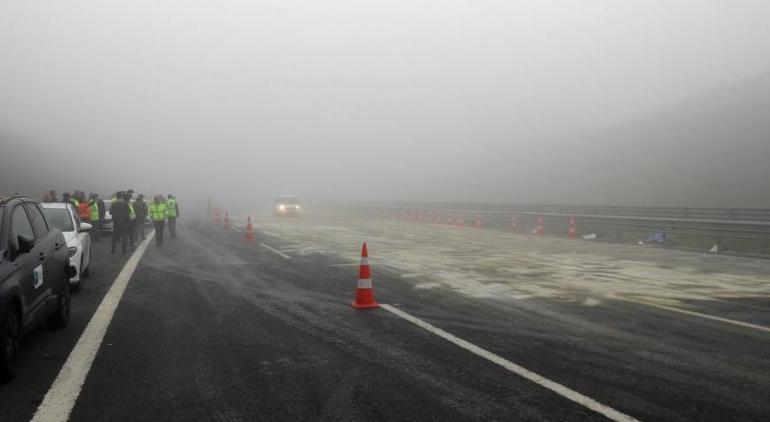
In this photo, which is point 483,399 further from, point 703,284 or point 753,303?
point 703,284

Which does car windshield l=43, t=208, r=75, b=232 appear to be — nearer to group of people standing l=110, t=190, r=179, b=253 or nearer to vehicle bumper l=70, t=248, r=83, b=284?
vehicle bumper l=70, t=248, r=83, b=284

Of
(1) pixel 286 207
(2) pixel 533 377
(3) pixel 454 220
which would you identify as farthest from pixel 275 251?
(1) pixel 286 207

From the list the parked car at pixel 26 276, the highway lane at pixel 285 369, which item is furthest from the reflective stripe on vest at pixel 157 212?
the parked car at pixel 26 276

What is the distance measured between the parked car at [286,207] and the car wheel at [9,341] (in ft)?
121

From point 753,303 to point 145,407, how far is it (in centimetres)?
840

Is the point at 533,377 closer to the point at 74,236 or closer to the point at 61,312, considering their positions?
the point at 61,312

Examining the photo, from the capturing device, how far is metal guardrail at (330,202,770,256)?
17.2m

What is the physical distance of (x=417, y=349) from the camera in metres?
5.71

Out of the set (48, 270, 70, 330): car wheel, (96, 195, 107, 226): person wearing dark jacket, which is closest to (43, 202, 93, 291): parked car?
(48, 270, 70, 330): car wheel

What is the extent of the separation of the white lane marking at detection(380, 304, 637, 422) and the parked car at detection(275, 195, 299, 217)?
3566cm

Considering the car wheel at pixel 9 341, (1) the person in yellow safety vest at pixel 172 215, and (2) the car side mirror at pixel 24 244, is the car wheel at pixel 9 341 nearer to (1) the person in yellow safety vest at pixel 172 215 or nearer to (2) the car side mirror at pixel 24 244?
(2) the car side mirror at pixel 24 244

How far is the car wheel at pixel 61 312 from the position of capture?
6.49m

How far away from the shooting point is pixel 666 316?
745 cm

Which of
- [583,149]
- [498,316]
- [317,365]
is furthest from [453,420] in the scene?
[583,149]
